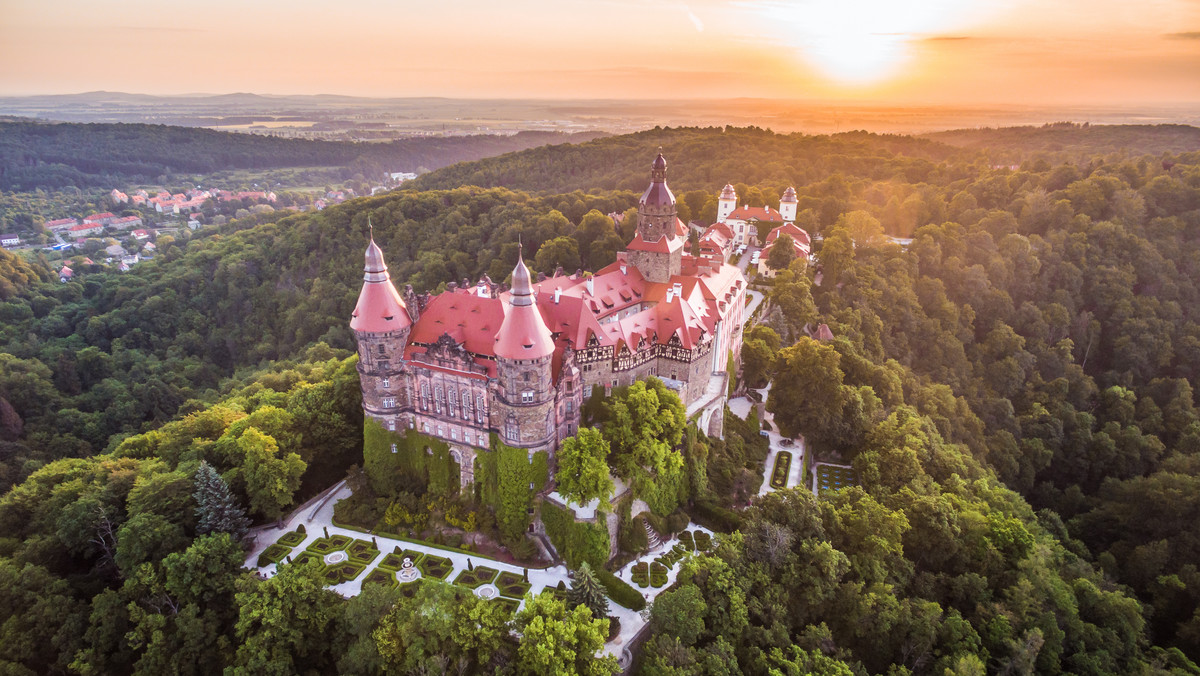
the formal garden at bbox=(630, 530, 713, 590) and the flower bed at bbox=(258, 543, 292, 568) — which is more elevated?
the formal garden at bbox=(630, 530, 713, 590)

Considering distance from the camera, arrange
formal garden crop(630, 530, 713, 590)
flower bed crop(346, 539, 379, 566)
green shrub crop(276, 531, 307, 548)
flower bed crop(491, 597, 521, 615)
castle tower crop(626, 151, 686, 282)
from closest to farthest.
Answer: flower bed crop(491, 597, 521, 615)
formal garden crop(630, 530, 713, 590)
flower bed crop(346, 539, 379, 566)
green shrub crop(276, 531, 307, 548)
castle tower crop(626, 151, 686, 282)

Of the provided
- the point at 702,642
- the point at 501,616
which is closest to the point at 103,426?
the point at 501,616

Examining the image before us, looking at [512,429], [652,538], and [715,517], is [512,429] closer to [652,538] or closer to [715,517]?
[652,538]

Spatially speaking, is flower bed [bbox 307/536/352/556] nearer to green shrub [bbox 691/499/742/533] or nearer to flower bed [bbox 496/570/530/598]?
flower bed [bbox 496/570/530/598]

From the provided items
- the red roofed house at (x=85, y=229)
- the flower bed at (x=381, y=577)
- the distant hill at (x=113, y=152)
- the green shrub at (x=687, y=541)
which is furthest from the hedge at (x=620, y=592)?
the red roofed house at (x=85, y=229)

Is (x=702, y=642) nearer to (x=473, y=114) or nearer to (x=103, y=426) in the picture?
(x=103, y=426)

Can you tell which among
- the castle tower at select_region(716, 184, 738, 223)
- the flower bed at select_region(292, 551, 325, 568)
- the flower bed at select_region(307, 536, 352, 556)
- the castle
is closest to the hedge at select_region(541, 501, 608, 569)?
the castle
